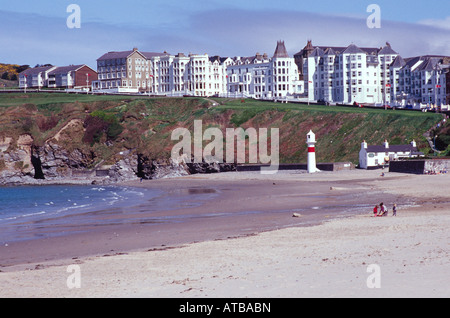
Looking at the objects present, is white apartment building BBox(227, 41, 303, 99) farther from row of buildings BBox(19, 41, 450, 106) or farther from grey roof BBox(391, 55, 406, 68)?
grey roof BBox(391, 55, 406, 68)

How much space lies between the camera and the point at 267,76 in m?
142

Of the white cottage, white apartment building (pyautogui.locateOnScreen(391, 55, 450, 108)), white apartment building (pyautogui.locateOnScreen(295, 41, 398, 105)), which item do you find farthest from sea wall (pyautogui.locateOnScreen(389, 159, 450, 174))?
white apartment building (pyautogui.locateOnScreen(295, 41, 398, 105))

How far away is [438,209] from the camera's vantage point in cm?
2784

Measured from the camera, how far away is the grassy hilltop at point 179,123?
3039 inches

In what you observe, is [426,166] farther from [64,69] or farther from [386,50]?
[64,69]

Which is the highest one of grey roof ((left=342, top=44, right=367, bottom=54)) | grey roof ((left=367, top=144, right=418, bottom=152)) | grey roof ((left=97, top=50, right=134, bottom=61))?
grey roof ((left=97, top=50, right=134, bottom=61))

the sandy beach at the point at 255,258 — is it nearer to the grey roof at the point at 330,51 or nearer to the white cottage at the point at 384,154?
the white cottage at the point at 384,154

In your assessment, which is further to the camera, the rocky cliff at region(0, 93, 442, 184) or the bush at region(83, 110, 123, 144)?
the bush at region(83, 110, 123, 144)

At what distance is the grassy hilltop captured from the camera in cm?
7719

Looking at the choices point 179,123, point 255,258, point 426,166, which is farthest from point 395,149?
point 255,258

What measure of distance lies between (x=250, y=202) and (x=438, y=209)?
14753 millimetres

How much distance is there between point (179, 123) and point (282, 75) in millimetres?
44684

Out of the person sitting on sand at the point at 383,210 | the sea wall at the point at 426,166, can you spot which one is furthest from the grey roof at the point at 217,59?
the person sitting on sand at the point at 383,210
